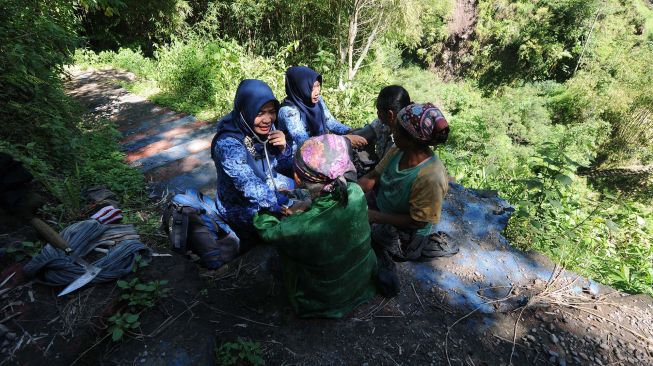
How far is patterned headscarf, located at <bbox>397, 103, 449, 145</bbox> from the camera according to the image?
76.4 inches

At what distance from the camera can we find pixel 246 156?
247 cm

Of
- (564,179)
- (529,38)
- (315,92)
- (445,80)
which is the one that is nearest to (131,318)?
(315,92)

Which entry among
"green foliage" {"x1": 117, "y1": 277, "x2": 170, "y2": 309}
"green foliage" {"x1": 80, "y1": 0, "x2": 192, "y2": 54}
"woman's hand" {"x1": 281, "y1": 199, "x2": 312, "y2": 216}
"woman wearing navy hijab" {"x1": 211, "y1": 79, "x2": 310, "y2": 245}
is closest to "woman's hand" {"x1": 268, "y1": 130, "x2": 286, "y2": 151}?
"woman wearing navy hijab" {"x1": 211, "y1": 79, "x2": 310, "y2": 245}

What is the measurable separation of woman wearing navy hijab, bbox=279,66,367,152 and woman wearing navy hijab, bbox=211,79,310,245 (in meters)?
0.52

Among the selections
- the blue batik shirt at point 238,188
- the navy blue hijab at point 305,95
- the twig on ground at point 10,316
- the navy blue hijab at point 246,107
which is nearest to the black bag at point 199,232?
the blue batik shirt at point 238,188

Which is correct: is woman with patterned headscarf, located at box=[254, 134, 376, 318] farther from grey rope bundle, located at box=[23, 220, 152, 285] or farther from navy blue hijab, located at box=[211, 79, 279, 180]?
grey rope bundle, located at box=[23, 220, 152, 285]

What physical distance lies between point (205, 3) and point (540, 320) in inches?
482

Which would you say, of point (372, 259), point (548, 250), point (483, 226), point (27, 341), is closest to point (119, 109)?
point (27, 341)

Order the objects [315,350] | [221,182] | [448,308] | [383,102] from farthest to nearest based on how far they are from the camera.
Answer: [383,102] → [221,182] → [448,308] → [315,350]

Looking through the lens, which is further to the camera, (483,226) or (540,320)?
(483,226)

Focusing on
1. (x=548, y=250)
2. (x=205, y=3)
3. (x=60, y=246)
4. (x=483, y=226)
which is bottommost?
(x=548, y=250)

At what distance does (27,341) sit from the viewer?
1771 millimetres

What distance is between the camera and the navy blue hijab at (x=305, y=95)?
3326 mm

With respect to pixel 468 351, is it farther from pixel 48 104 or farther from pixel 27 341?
pixel 48 104
